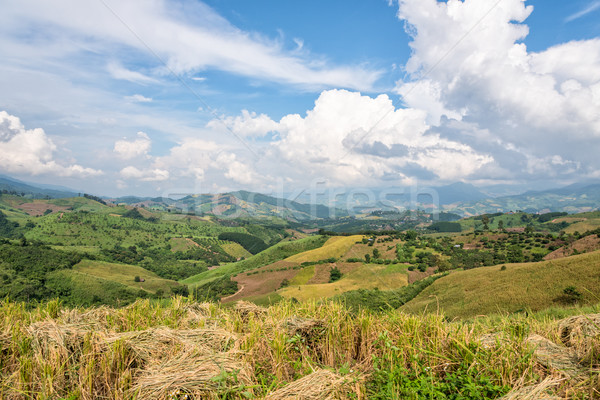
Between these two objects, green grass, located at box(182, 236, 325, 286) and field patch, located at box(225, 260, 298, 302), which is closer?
field patch, located at box(225, 260, 298, 302)

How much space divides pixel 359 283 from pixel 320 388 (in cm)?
6618

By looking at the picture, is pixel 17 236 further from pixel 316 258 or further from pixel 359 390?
pixel 359 390

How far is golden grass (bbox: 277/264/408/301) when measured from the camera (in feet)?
194

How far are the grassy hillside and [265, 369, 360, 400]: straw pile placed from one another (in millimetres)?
24924

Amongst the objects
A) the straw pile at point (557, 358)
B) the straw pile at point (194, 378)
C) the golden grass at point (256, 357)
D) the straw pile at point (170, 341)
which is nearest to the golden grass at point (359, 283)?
the golden grass at point (256, 357)

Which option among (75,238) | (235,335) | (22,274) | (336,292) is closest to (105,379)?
(235,335)

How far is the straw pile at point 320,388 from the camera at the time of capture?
3750mm

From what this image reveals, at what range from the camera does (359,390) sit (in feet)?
13.1

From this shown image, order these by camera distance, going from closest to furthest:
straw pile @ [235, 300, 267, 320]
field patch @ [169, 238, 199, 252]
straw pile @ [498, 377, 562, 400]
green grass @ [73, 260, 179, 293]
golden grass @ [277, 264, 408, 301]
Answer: straw pile @ [498, 377, 562, 400]
straw pile @ [235, 300, 267, 320]
golden grass @ [277, 264, 408, 301]
green grass @ [73, 260, 179, 293]
field patch @ [169, 238, 199, 252]

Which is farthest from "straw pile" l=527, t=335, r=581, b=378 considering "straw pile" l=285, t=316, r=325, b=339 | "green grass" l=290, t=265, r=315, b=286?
"green grass" l=290, t=265, r=315, b=286

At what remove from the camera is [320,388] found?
3883 mm

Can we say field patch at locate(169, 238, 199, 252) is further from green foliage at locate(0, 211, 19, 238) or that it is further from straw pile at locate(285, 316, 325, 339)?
straw pile at locate(285, 316, 325, 339)

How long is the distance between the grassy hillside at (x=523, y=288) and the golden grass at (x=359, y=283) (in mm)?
22108

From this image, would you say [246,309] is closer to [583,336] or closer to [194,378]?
[194,378]
